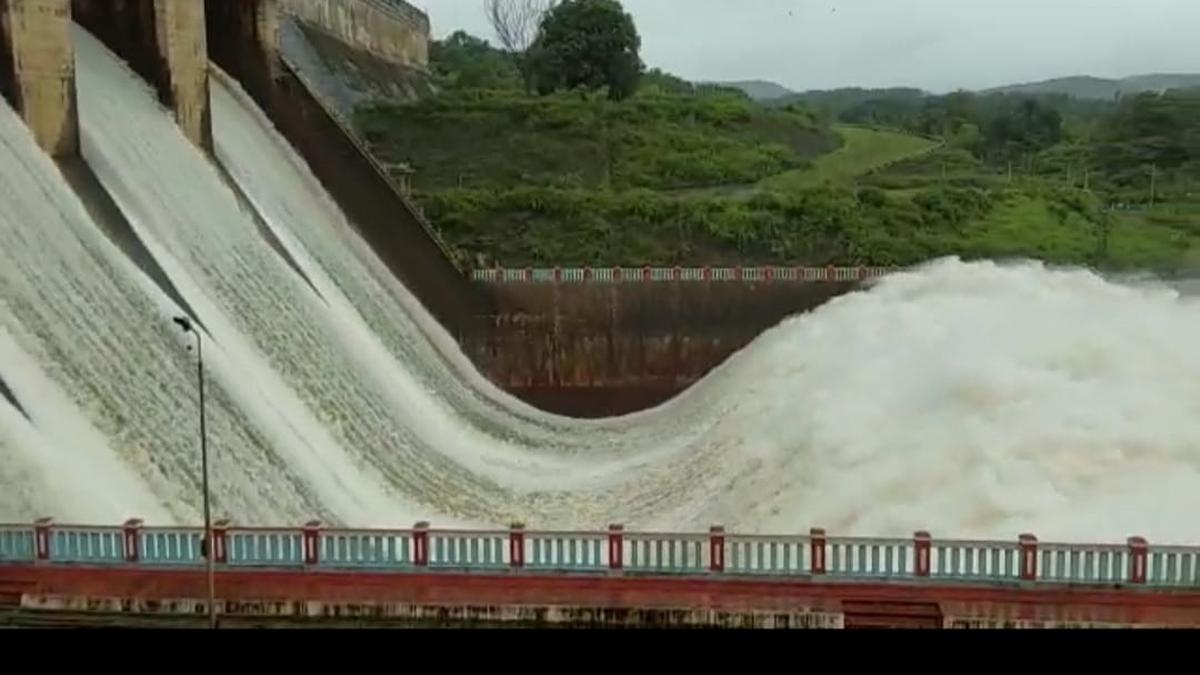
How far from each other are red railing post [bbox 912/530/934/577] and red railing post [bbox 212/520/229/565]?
3.56 metres

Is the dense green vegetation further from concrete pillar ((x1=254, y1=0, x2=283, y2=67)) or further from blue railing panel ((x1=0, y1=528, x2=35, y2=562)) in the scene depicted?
blue railing panel ((x1=0, y1=528, x2=35, y2=562))

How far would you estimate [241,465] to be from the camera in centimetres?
896

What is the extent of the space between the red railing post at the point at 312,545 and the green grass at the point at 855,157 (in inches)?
598

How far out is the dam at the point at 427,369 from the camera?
786 cm

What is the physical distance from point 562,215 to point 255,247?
6.75 m

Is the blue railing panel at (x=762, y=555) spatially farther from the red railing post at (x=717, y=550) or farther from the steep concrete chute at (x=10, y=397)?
the steep concrete chute at (x=10, y=397)

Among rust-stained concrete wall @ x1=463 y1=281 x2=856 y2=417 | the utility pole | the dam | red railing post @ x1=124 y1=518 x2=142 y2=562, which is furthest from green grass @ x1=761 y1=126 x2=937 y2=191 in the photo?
red railing post @ x1=124 y1=518 x2=142 y2=562

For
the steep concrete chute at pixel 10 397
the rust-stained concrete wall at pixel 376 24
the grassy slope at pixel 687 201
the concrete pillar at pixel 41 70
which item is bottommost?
the steep concrete chute at pixel 10 397

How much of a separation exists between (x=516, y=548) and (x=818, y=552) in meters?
1.56

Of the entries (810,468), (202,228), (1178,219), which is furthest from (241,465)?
(1178,219)

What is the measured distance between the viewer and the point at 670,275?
16.9m

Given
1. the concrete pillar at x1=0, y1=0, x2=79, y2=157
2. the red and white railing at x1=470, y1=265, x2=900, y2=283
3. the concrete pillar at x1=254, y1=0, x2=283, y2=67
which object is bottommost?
the red and white railing at x1=470, y1=265, x2=900, y2=283

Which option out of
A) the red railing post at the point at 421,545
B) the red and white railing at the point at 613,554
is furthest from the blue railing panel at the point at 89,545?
the red railing post at the point at 421,545

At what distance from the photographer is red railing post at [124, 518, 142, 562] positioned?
21.0 feet
